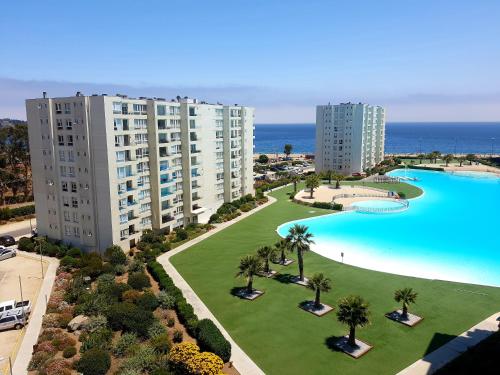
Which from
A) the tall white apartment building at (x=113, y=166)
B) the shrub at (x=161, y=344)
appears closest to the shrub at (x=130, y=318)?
the shrub at (x=161, y=344)

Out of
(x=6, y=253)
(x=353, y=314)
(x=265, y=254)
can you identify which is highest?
(x=265, y=254)

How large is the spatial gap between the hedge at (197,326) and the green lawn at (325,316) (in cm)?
224

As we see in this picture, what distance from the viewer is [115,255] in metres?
47.2

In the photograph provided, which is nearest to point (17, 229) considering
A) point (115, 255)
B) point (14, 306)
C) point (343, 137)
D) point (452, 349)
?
point (115, 255)

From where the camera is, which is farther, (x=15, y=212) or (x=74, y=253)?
(x=15, y=212)

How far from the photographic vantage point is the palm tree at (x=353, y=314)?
29188 mm

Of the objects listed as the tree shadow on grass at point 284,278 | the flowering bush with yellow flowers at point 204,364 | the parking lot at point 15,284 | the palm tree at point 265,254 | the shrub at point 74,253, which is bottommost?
the parking lot at point 15,284

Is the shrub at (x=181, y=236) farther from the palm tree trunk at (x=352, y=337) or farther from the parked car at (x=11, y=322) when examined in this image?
the palm tree trunk at (x=352, y=337)

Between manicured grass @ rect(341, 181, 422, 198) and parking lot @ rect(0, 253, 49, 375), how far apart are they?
240ft

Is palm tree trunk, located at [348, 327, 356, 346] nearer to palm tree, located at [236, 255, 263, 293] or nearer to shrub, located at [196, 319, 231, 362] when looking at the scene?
shrub, located at [196, 319, 231, 362]

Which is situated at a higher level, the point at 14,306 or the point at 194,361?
the point at 194,361

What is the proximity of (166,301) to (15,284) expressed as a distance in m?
19.4

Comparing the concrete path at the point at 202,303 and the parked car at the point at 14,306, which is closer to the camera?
the concrete path at the point at 202,303

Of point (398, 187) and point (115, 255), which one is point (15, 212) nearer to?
point (115, 255)
